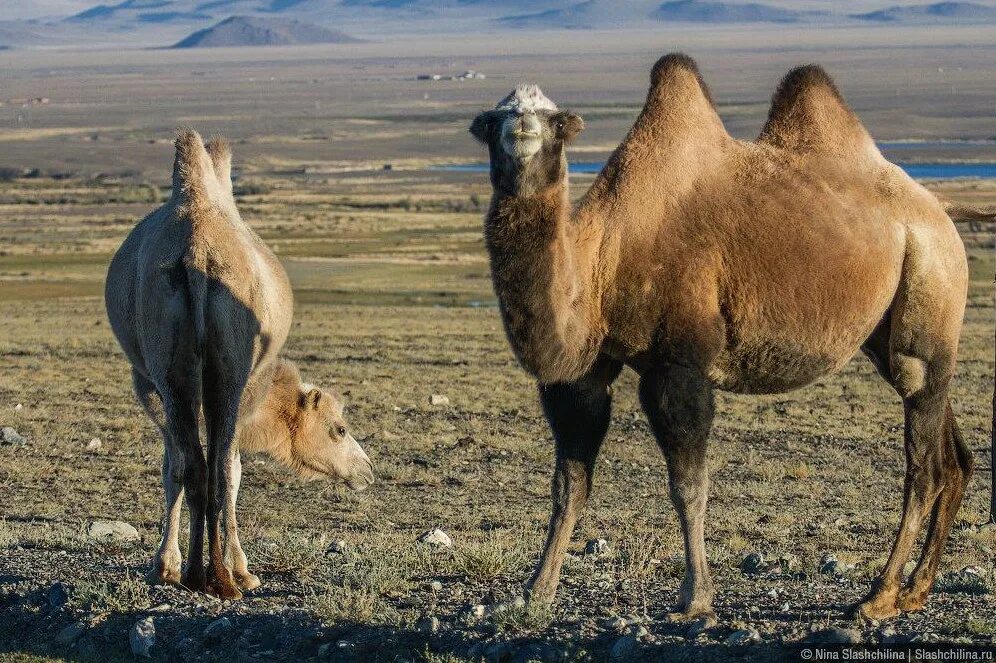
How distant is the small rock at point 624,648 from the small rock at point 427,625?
0.86m

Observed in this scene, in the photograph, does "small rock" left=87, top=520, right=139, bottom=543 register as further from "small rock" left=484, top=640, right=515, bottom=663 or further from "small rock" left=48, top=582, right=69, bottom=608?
"small rock" left=484, top=640, right=515, bottom=663

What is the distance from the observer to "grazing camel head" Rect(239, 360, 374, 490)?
10859mm

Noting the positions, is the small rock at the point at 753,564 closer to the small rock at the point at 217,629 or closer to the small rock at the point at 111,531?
the small rock at the point at 217,629

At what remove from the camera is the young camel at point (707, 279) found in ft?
20.6

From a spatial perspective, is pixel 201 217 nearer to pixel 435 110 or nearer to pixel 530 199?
pixel 530 199

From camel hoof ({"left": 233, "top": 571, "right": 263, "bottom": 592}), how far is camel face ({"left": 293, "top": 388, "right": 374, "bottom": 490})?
297 cm

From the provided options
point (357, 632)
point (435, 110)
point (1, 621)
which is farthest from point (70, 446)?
point (435, 110)

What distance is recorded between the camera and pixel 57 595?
25.1 ft

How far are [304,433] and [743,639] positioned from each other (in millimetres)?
5491

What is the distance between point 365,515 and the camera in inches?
448

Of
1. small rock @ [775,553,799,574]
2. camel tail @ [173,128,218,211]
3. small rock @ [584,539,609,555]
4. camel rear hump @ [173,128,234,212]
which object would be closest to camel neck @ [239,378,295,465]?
camel rear hump @ [173,128,234,212]

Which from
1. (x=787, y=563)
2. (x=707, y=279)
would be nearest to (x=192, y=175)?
(x=707, y=279)

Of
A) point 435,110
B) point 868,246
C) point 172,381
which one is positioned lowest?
point 435,110

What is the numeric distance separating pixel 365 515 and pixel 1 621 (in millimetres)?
4022
